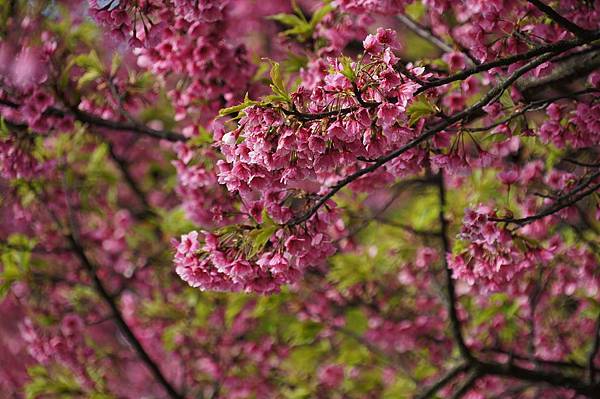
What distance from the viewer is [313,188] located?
3793mm

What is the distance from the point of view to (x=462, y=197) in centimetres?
441

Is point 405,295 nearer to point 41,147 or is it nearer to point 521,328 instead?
point 521,328

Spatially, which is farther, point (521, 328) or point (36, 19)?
point (521, 328)

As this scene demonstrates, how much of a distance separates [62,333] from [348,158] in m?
3.80

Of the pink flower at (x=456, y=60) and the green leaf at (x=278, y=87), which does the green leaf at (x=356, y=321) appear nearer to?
the pink flower at (x=456, y=60)

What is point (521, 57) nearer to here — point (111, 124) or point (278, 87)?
point (278, 87)

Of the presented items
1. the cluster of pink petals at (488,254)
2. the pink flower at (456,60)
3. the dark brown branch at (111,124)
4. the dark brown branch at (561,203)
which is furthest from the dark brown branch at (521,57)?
the dark brown branch at (111,124)

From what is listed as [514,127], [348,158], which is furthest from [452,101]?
[348,158]

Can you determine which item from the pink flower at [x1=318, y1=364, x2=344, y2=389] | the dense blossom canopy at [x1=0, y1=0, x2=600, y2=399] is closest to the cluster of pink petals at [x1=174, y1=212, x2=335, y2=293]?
the dense blossom canopy at [x1=0, y1=0, x2=600, y2=399]

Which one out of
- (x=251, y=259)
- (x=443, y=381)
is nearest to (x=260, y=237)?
(x=251, y=259)

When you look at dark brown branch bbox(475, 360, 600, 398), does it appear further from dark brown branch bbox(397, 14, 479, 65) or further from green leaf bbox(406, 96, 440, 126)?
green leaf bbox(406, 96, 440, 126)

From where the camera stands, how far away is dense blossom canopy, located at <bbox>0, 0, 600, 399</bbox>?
2441mm

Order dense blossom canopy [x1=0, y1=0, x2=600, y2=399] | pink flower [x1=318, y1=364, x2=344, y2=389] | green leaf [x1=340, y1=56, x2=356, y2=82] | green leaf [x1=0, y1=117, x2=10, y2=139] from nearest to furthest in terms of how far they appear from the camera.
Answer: green leaf [x1=340, y1=56, x2=356, y2=82]
dense blossom canopy [x1=0, y1=0, x2=600, y2=399]
green leaf [x1=0, y1=117, x2=10, y2=139]
pink flower [x1=318, y1=364, x2=344, y2=389]

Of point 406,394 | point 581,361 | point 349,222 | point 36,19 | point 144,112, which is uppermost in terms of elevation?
point 144,112
